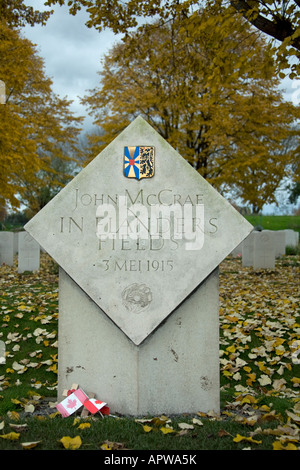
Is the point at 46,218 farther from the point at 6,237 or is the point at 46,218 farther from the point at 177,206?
the point at 6,237

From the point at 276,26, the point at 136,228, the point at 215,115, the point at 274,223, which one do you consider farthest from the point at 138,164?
the point at 274,223

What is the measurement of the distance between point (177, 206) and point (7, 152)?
9.39 metres

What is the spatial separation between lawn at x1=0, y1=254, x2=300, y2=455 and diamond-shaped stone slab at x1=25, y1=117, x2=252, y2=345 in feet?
3.32

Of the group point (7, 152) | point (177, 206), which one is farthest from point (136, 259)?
point (7, 152)

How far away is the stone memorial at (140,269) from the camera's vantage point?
3738 mm

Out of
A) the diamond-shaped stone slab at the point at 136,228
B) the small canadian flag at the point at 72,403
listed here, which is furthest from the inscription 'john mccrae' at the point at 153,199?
the small canadian flag at the point at 72,403

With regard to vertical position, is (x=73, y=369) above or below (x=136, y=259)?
below

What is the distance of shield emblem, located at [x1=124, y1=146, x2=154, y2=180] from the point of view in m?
3.79

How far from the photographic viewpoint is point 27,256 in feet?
41.6

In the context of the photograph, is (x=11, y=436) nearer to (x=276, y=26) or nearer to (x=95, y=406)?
(x=95, y=406)

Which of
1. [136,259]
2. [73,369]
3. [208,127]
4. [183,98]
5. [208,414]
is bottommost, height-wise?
[208,414]

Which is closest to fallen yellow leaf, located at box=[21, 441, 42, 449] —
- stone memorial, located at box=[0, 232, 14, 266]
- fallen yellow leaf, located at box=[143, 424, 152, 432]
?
fallen yellow leaf, located at box=[143, 424, 152, 432]
